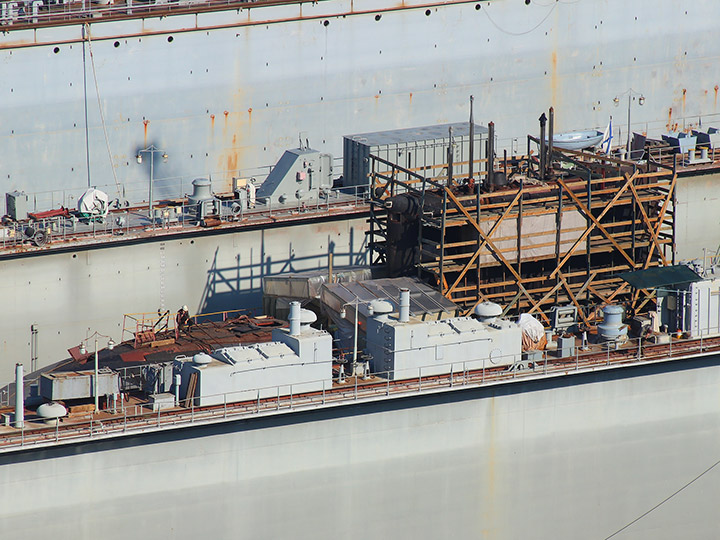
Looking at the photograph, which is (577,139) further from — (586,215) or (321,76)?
(586,215)

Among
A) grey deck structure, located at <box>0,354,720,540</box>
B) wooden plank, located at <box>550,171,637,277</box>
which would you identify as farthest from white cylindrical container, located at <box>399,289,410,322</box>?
wooden plank, located at <box>550,171,637,277</box>

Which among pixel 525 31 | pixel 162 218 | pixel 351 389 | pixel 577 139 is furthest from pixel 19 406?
pixel 525 31

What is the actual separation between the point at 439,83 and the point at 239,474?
27.3 m

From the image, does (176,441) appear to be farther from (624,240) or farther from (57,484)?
(624,240)

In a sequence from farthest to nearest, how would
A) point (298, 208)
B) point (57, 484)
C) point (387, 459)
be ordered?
point (298, 208)
point (387, 459)
point (57, 484)

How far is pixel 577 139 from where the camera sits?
60438 millimetres

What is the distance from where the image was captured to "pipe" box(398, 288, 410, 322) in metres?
41.8

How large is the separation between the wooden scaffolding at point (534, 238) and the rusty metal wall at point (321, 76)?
40.7 feet

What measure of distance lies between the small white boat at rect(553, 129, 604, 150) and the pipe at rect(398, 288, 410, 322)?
1984 centimetres

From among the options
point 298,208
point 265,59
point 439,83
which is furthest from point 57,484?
point 439,83

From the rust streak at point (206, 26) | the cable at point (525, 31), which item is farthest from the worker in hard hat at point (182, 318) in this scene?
the cable at point (525, 31)

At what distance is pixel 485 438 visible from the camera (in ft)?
140

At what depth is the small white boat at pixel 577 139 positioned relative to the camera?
6002 centimetres

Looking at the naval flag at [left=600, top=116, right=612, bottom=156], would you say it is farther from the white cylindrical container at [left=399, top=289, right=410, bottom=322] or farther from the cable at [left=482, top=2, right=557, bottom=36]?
the white cylindrical container at [left=399, top=289, right=410, bottom=322]
